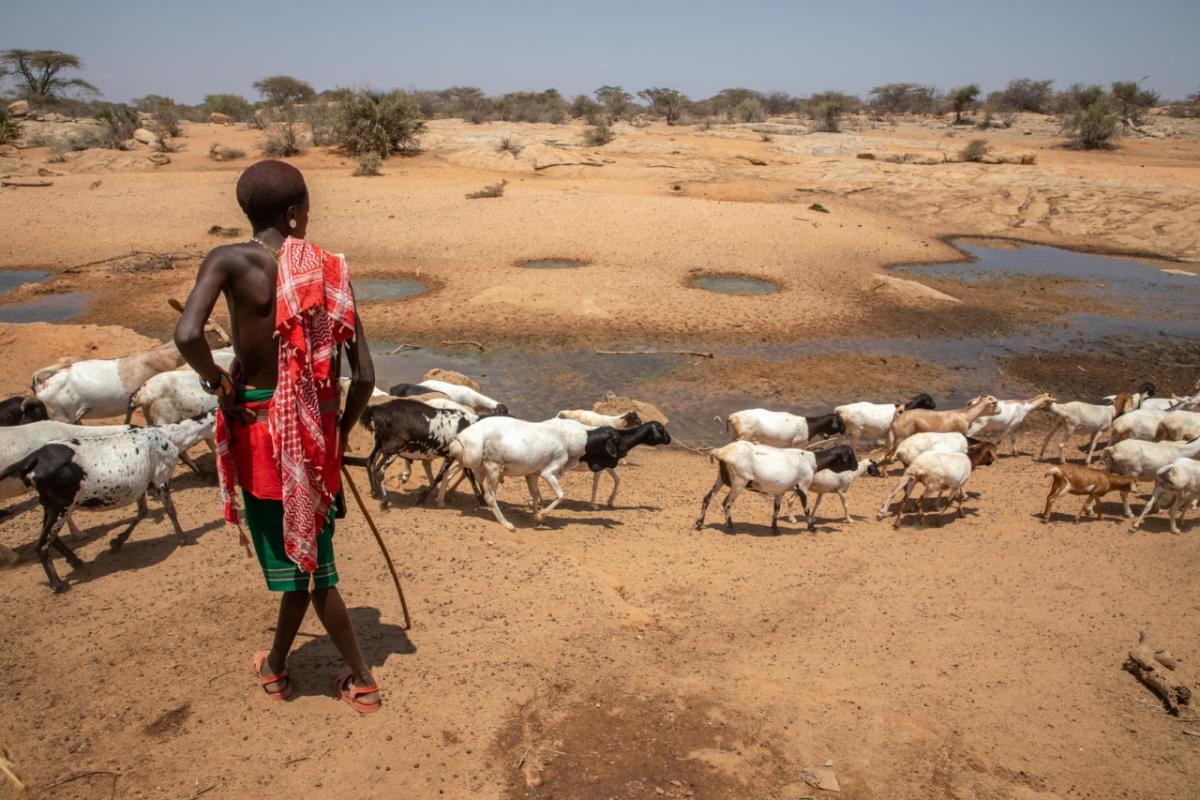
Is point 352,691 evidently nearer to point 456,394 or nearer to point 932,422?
point 456,394

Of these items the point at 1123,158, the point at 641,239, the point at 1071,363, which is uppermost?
the point at 1123,158

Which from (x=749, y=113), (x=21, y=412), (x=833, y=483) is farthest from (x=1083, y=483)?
(x=749, y=113)

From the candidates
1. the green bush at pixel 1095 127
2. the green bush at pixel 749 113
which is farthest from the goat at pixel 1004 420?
the green bush at pixel 749 113

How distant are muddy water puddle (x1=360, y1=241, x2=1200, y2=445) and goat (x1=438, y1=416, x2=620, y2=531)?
3015 millimetres

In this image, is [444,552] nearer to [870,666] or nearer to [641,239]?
[870,666]

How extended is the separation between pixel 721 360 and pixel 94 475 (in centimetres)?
1064

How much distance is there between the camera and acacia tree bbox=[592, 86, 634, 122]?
6222 centimetres

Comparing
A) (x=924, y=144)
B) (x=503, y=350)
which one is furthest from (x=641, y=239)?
(x=924, y=144)

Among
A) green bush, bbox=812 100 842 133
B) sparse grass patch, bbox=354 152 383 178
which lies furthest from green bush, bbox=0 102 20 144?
green bush, bbox=812 100 842 133

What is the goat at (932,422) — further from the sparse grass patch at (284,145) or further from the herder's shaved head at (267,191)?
the sparse grass patch at (284,145)

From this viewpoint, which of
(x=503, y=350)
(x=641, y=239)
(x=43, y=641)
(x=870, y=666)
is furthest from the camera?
(x=641, y=239)

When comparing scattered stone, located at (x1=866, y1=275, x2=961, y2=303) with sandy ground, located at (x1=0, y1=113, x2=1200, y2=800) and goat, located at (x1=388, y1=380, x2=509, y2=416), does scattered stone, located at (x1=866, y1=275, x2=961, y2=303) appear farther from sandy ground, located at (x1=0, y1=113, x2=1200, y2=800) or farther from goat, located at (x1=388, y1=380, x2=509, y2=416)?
goat, located at (x1=388, y1=380, x2=509, y2=416)

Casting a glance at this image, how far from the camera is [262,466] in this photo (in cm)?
378

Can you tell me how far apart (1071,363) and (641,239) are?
1169 centimetres
